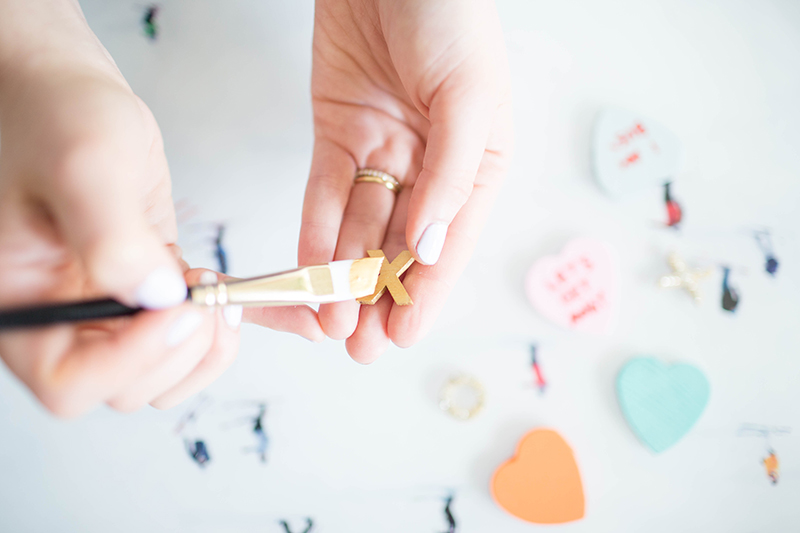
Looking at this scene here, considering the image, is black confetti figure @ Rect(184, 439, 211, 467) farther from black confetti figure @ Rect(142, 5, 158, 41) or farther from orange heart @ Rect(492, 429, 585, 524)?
black confetti figure @ Rect(142, 5, 158, 41)

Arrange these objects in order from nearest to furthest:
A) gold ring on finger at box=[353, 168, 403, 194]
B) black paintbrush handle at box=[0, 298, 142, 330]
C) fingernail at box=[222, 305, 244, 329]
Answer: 1. black paintbrush handle at box=[0, 298, 142, 330]
2. fingernail at box=[222, 305, 244, 329]
3. gold ring on finger at box=[353, 168, 403, 194]

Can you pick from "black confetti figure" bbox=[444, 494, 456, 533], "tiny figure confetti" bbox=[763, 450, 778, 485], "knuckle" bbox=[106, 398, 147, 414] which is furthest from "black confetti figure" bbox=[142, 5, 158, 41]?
"tiny figure confetti" bbox=[763, 450, 778, 485]

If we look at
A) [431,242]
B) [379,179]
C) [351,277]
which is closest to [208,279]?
[351,277]

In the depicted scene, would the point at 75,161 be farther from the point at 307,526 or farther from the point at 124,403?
the point at 307,526

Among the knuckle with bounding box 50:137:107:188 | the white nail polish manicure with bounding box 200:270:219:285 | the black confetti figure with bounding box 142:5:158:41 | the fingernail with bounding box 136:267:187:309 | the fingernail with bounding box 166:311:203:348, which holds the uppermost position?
the knuckle with bounding box 50:137:107:188

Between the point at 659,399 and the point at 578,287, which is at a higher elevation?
the point at 578,287

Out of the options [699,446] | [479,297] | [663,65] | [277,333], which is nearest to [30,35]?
[277,333]

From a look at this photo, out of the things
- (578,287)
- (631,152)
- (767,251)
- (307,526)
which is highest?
(631,152)
